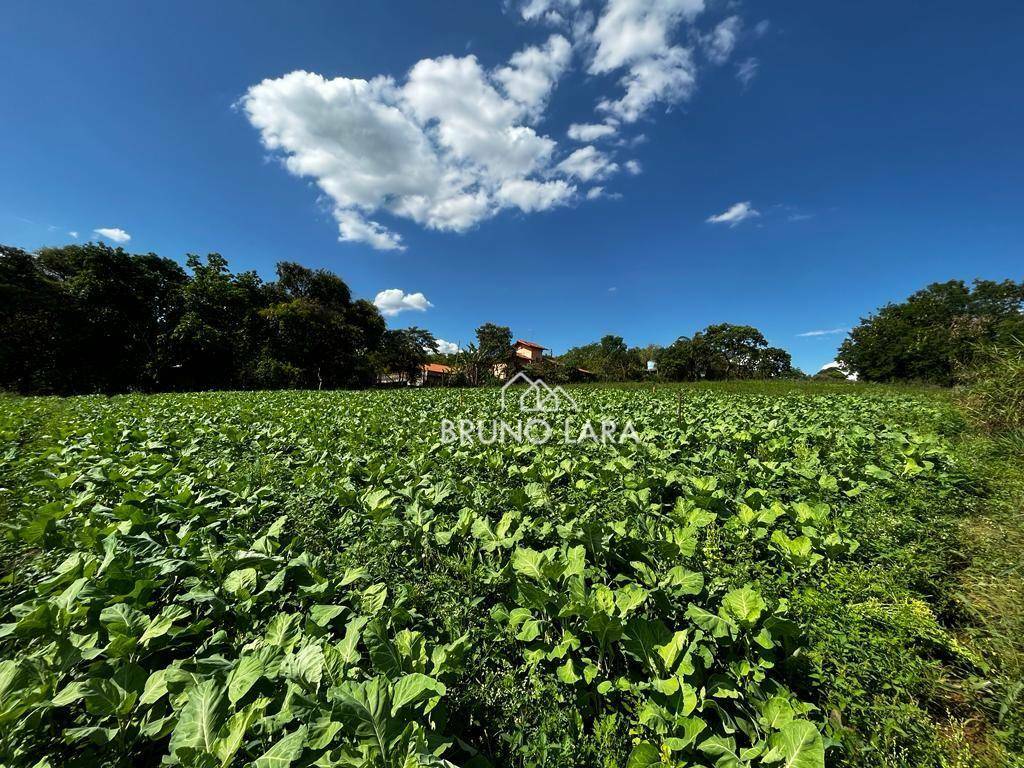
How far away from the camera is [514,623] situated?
2398 mm

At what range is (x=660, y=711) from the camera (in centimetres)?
185

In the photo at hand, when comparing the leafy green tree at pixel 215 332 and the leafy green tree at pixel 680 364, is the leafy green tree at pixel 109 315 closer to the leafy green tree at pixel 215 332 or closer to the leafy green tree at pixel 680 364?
the leafy green tree at pixel 215 332

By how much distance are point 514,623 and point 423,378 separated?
62140 millimetres

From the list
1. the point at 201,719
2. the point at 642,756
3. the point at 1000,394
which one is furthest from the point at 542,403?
the point at 201,719

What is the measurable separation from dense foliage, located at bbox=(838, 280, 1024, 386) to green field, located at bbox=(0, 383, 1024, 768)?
169 feet

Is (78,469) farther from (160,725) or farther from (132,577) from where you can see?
(160,725)

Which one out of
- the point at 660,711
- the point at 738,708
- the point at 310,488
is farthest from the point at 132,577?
the point at 738,708

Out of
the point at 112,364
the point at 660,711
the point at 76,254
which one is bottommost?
the point at 660,711

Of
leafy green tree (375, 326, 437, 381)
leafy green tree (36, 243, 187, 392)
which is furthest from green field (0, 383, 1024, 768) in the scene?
leafy green tree (375, 326, 437, 381)

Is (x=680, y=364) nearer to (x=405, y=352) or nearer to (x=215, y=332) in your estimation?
(x=405, y=352)

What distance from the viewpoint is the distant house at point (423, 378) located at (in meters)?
54.0

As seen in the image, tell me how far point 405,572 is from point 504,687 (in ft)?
4.58
